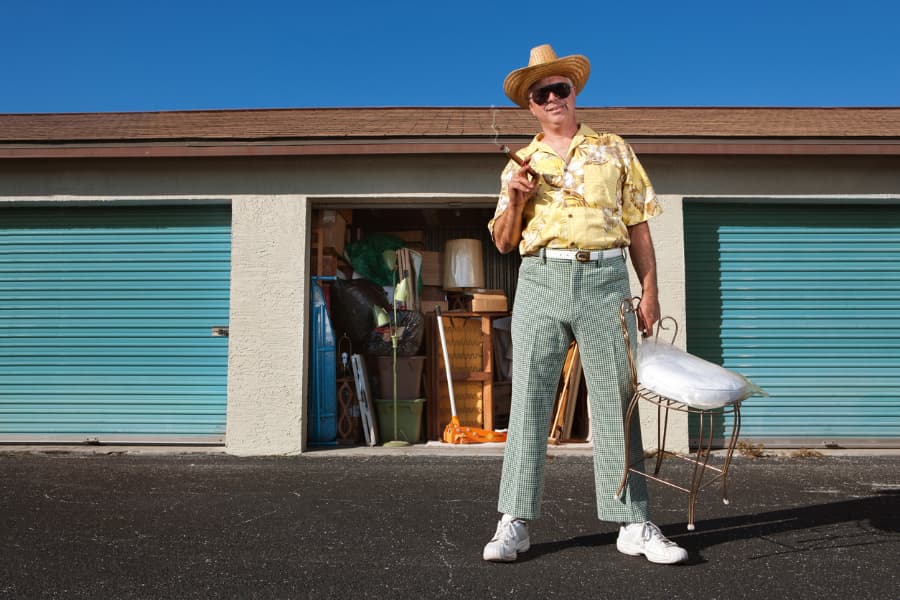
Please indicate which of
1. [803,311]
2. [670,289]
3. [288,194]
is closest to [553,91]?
[670,289]

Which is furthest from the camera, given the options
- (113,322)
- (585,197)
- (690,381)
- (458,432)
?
(458,432)

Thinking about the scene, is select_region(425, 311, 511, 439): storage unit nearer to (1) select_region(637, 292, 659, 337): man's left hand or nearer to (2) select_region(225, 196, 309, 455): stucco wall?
(2) select_region(225, 196, 309, 455): stucco wall

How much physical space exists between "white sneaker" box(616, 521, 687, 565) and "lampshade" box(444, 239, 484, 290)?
4675 millimetres

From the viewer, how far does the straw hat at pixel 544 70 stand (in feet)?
9.79

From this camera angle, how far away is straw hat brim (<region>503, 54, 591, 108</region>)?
9.79 ft

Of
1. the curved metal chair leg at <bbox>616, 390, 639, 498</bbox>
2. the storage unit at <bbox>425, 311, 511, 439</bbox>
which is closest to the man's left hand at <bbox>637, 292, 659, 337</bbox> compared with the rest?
the curved metal chair leg at <bbox>616, 390, 639, 498</bbox>

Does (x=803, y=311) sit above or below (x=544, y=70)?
below

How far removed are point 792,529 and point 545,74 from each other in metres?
2.38

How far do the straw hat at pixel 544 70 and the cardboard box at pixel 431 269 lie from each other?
14.8ft

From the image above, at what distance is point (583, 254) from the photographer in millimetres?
2875

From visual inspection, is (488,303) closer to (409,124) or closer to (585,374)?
(409,124)

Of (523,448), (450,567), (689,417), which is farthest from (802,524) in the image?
(689,417)

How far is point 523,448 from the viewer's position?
115 inches

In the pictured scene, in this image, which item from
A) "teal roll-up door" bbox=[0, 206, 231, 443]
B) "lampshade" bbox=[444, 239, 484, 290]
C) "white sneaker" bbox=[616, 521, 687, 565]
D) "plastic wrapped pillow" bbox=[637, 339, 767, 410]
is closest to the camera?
"plastic wrapped pillow" bbox=[637, 339, 767, 410]
